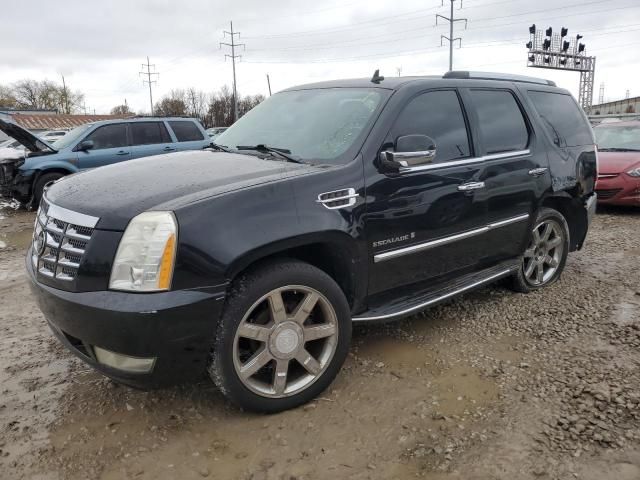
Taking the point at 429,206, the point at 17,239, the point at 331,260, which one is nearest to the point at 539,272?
the point at 429,206

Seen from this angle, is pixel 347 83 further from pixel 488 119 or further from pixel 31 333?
pixel 31 333

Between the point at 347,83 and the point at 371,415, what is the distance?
2.32m

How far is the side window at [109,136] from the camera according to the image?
32.9 feet

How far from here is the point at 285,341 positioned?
106 inches

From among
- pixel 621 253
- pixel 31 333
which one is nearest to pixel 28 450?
pixel 31 333

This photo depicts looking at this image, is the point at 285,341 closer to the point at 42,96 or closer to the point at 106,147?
the point at 106,147

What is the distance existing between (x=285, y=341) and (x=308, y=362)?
20cm

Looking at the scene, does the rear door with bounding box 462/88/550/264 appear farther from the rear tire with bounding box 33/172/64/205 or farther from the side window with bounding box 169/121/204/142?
the rear tire with bounding box 33/172/64/205

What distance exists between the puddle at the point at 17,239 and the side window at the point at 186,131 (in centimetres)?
355

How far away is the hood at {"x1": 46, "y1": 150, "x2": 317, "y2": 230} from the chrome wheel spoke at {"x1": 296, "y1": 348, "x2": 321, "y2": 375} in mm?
958

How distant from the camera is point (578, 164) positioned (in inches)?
185

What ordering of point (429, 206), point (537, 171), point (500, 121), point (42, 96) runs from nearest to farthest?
point (429, 206) → point (500, 121) → point (537, 171) → point (42, 96)

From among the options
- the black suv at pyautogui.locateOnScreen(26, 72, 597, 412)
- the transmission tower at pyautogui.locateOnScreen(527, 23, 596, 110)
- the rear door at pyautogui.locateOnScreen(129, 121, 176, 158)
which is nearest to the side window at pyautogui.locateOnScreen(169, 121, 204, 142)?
the rear door at pyautogui.locateOnScreen(129, 121, 176, 158)

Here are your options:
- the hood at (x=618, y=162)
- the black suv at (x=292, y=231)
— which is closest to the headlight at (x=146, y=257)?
the black suv at (x=292, y=231)
